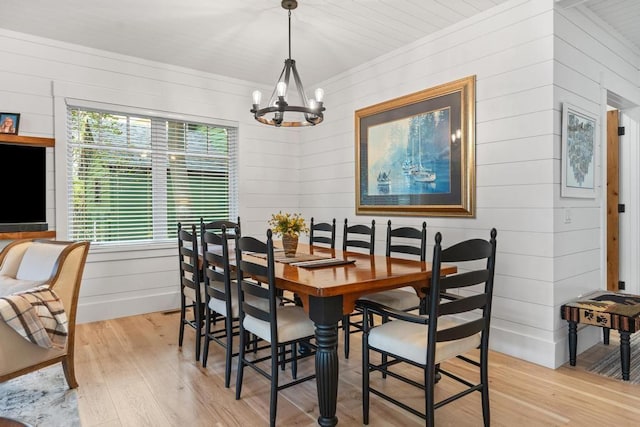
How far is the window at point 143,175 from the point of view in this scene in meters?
4.00

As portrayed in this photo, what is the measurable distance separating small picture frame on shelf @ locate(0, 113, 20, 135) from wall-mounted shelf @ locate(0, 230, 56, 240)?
0.90 metres

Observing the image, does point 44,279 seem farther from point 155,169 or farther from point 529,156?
point 529,156

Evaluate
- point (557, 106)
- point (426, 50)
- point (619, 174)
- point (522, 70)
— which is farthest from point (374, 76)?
point (619, 174)

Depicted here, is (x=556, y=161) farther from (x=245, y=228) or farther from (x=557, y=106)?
(x=245, y=228)

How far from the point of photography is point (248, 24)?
3420 mm

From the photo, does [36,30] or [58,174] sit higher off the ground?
[36,30]

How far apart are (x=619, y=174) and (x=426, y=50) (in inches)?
108

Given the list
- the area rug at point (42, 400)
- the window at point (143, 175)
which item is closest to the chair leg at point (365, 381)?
the area rug at point (42, 400)

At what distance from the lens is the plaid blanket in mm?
2080

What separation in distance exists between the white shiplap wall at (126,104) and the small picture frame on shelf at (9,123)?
0.23 feet

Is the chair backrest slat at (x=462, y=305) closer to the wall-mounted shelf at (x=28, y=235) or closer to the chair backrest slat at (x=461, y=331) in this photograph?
the chair backrest slat at (x=461, y=331)

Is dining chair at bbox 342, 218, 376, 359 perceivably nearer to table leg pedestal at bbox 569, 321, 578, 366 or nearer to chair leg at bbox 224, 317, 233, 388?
chair leg at bbox 224, 317, 233, 388

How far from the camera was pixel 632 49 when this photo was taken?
12.3 ft

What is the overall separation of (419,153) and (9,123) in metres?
3.71
